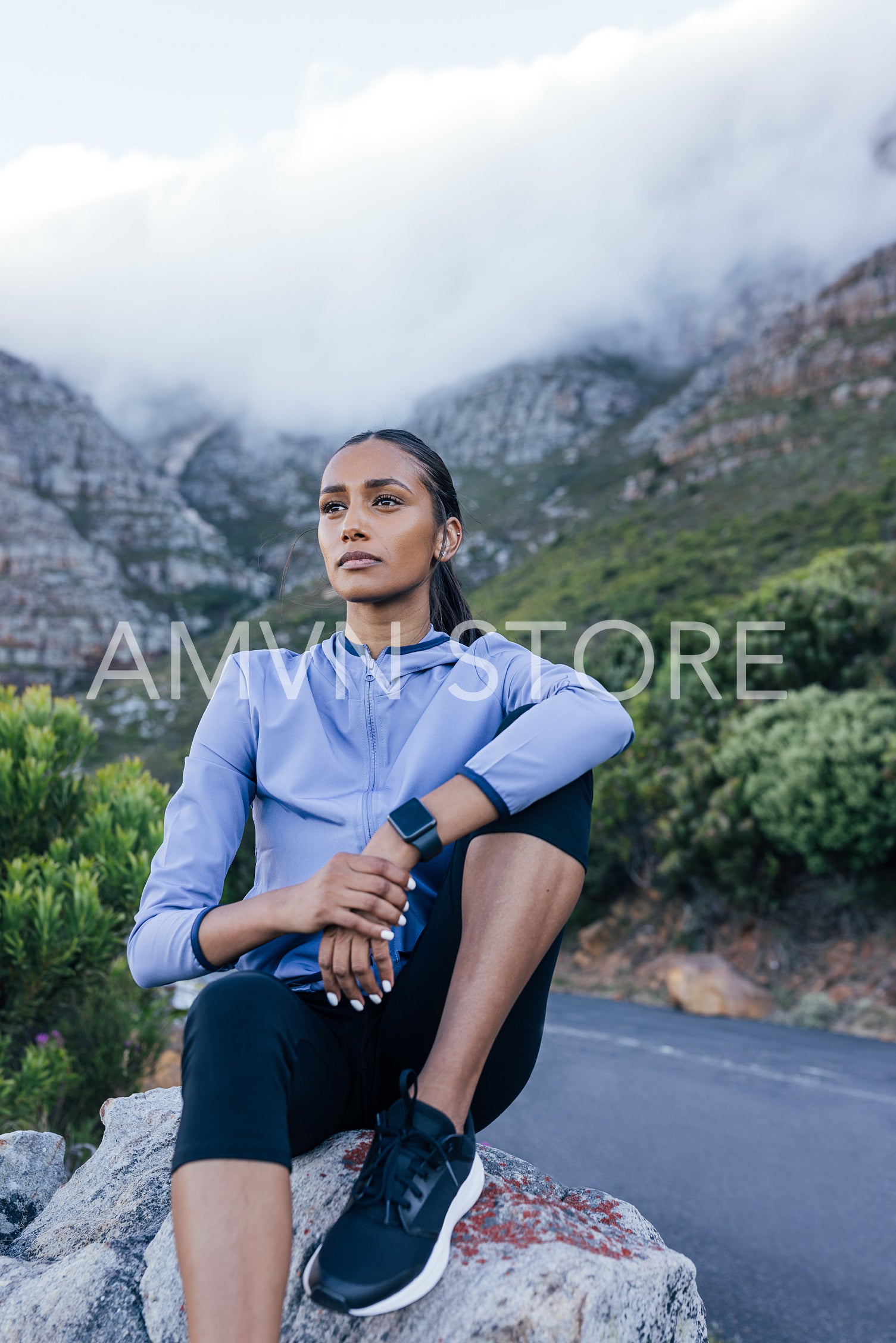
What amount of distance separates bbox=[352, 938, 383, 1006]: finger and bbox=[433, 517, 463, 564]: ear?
1.03m

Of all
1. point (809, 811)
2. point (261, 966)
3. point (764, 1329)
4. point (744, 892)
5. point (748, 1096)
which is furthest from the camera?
point (744, 892)

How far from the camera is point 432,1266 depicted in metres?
1.25

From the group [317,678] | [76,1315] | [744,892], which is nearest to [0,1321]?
[76,1315]

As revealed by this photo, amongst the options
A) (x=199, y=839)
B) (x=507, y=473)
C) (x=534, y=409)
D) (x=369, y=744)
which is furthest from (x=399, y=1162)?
(x=534, y=409)

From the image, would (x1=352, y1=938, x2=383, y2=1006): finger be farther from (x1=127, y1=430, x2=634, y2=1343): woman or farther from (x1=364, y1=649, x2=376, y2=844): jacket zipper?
(x1=364, y1=649, x2=376, y2=844): jacket zipper

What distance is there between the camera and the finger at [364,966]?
1398mm

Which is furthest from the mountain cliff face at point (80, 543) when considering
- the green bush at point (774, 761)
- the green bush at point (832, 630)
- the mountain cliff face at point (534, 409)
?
the green bush at point (832, 630)

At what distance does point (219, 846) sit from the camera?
1671mm

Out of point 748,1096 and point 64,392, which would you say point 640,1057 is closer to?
point 748,1096

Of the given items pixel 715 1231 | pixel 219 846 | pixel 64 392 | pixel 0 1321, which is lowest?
pixel 715 1231

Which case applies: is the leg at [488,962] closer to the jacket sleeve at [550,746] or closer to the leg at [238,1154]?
the jacket sleeve at [550,746]

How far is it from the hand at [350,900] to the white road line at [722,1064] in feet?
17.2

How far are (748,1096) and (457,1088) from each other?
4.90m

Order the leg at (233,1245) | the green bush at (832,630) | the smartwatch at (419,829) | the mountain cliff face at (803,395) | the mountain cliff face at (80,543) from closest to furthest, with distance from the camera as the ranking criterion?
the leg at (233,1245)
the smartwatch at (419,829)
the green bush at (832,630)
the mountain cliff face at (803,395)
the mountain cliff face at (80,543)
